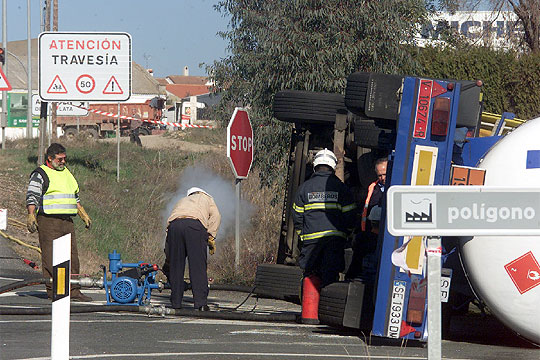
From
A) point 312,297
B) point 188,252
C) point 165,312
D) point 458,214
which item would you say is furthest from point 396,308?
point 458,214

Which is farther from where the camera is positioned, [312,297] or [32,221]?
[32,221]

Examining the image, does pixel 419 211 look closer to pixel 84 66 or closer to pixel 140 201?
pixel 84 66

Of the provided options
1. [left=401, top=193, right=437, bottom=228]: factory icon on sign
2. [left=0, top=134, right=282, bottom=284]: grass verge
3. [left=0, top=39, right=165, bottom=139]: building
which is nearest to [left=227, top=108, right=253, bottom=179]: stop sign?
[left=0, top=134, right=282, bottom=284]: grass verge

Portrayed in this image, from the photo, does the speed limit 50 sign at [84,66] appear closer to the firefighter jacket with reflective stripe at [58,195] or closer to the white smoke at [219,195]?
the white smoke at [219,195]

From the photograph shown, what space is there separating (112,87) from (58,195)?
576 centimetres

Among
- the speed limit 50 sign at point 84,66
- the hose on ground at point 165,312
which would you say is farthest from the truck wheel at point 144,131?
the hose on ground at point 165,312

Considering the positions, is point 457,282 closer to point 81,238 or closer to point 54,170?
point 54,170

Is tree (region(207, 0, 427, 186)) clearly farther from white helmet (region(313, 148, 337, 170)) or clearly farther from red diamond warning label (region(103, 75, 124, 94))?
white helmet (region(313, 148, 337, 170))

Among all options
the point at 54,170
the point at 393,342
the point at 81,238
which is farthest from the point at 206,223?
the point at 81,238

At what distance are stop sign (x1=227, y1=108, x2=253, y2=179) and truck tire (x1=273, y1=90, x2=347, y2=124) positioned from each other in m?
2.21

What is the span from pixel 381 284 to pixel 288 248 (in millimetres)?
3150

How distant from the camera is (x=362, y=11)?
16234 mm

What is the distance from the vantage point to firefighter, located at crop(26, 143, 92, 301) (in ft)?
37.6

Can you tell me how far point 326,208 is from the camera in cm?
937
